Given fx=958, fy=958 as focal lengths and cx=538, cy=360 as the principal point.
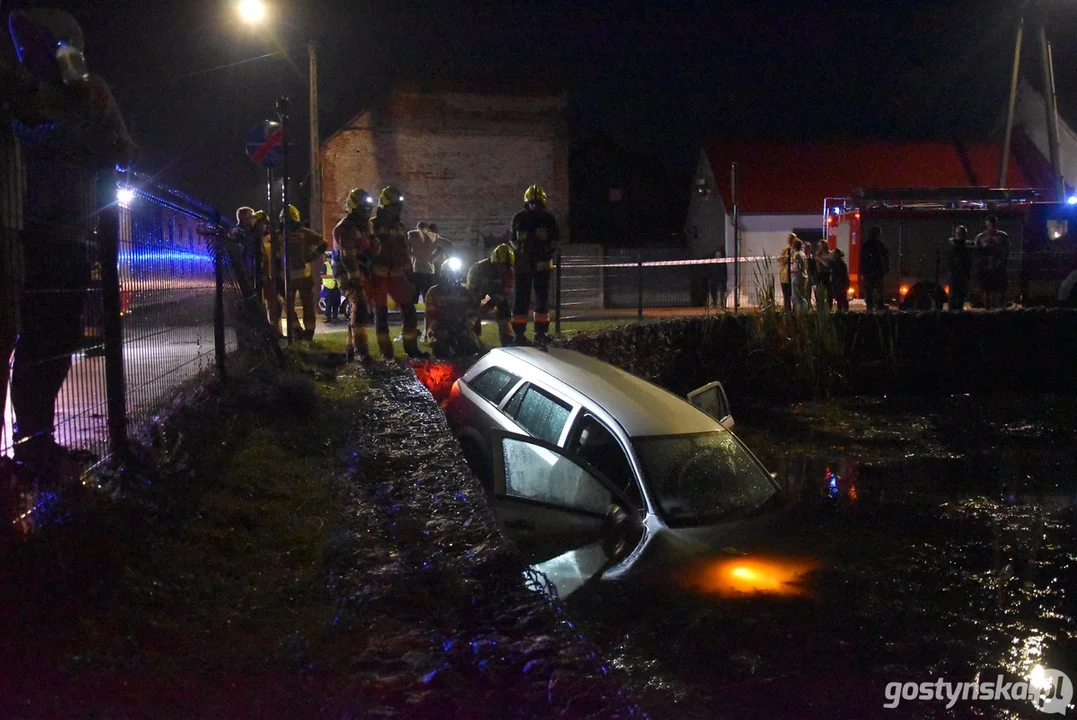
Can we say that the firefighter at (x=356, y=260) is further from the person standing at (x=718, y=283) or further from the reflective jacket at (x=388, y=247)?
the person standing at (x=718, y=283)

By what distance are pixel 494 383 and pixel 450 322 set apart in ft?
13.0

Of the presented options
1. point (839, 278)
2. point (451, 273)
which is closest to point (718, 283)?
point (839, 278)

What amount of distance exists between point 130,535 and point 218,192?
119ft

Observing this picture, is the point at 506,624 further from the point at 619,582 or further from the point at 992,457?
the point at 992,457

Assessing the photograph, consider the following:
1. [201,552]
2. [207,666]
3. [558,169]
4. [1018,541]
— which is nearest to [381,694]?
[207,666]

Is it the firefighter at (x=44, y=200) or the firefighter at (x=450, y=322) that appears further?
the firefighter at (x=450, y=322)

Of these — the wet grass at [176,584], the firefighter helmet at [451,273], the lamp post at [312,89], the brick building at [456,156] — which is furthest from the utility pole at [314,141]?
the wet grass at [176,584]

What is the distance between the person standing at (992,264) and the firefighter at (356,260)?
12.0m

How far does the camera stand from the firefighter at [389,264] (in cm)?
1063

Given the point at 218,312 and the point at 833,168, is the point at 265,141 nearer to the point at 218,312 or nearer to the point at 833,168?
the point at 218,312

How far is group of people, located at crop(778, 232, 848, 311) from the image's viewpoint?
43.3ft

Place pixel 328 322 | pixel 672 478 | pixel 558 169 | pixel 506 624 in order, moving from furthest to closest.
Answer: pixel 558 169
pixel 328 322
pixel 672 478
pixel 506 624

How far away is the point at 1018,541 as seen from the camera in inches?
253

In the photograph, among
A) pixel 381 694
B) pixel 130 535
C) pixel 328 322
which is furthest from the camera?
pixel 328 322
